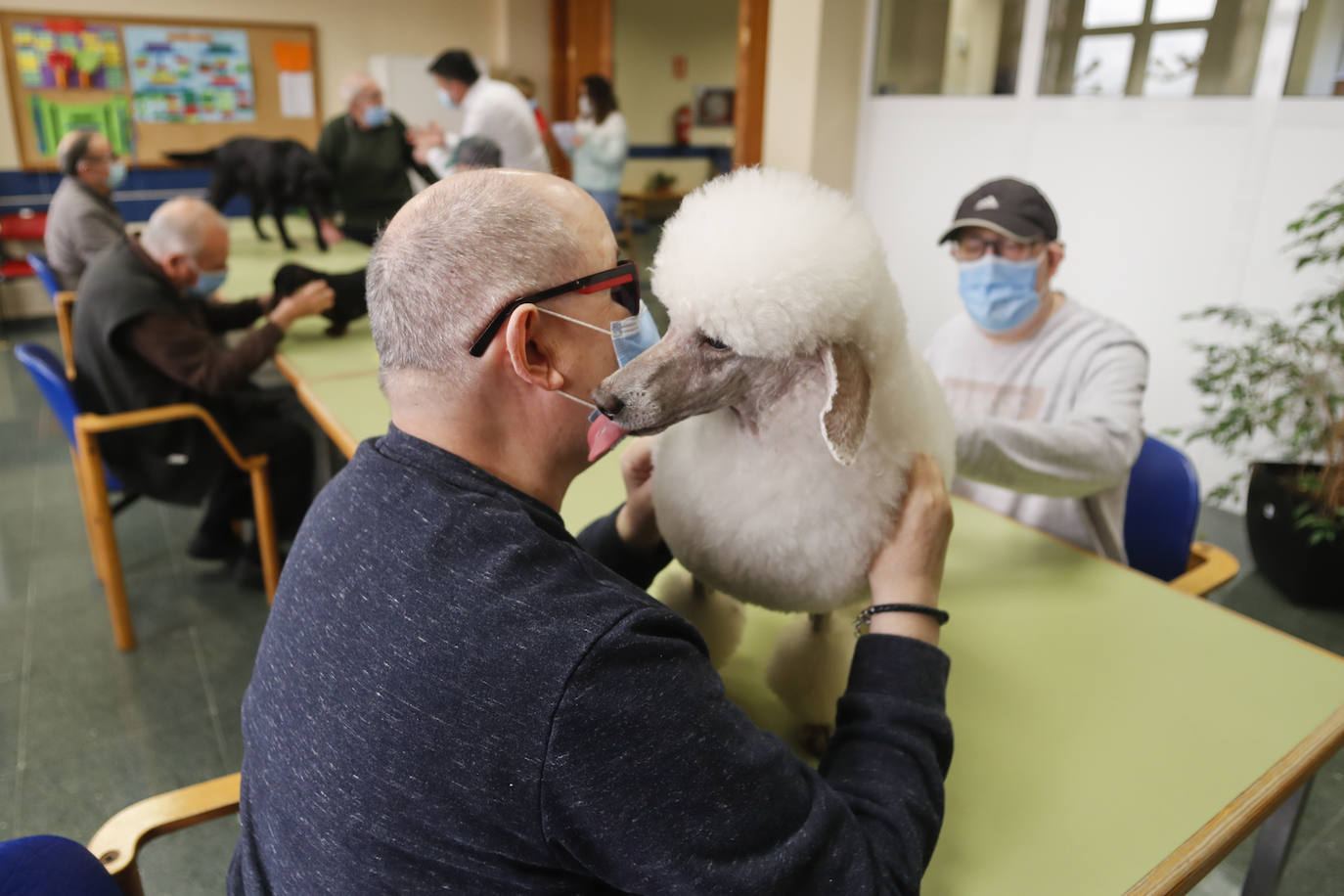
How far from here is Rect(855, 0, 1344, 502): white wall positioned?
343 centimetres

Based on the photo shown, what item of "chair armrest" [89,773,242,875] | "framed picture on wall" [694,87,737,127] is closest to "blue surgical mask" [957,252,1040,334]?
"chair armrest" [89,773,242,875]

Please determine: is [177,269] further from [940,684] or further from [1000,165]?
[1000,165]

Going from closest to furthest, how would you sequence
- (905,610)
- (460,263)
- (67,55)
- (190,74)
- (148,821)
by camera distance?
(460,263)
(905,610)
(148,821)
(67,55)
(190,74)

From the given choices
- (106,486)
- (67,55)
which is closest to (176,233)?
(106,486)

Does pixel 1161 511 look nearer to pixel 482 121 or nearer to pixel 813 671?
pixel 813 671

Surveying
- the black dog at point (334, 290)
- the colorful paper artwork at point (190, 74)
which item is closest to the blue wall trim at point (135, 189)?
the colorful paper artwork at point (190, 74)

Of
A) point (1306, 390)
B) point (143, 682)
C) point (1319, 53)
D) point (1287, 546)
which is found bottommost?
point (143, 682)

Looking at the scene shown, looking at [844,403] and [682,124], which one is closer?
[844,403]

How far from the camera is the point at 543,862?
2.25ft

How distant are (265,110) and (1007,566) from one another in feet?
26.5

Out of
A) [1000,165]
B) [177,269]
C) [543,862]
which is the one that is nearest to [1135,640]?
[543,862]

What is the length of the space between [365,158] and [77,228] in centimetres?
145

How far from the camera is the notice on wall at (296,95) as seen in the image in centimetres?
766

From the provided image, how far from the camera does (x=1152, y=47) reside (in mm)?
3846
